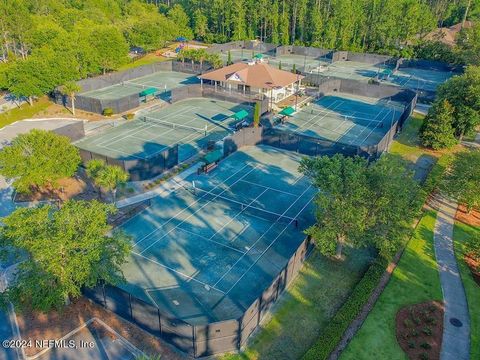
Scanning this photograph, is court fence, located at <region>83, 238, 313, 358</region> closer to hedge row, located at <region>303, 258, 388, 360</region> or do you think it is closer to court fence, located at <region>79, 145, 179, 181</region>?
hedge row, located at <region>303, 258, 388, 360</region>

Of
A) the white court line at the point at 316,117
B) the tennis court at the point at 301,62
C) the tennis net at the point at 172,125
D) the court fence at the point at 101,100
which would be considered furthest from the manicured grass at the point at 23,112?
the tennis court at the point at 301,62

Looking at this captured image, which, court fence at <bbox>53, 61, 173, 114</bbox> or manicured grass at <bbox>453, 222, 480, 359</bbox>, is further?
court fence at <bbox>53, 61, 173, 114</bbox>

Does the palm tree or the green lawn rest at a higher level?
the palm tree

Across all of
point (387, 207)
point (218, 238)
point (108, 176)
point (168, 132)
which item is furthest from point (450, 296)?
point (168, 132)

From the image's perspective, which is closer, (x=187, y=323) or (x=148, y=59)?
(x=187, y=323)

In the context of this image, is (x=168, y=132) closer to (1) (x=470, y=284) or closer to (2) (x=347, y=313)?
(2) (x=347, y=313)

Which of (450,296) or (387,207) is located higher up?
(387,207)

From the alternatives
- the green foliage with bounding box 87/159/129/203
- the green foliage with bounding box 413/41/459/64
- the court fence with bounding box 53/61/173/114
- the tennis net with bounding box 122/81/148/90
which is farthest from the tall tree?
the green foliage with bounding box 413/41/459/64
